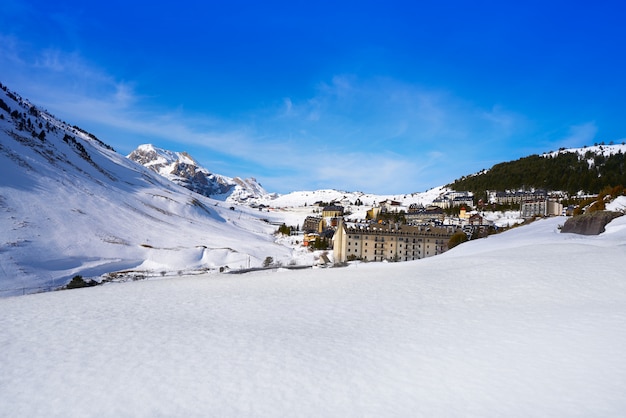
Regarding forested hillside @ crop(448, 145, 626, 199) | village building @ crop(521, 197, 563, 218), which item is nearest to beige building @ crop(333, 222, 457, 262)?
village building @ crop(521, 197, 563, 218)

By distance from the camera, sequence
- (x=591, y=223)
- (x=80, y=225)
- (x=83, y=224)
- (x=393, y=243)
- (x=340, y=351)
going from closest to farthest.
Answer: (x=340, y=351), (x=591, y=223), (x=80, y=225), (x=83, y=224), (x=393, y=243)

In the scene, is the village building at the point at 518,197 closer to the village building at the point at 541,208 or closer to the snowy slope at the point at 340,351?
the village building at the point at 541,208

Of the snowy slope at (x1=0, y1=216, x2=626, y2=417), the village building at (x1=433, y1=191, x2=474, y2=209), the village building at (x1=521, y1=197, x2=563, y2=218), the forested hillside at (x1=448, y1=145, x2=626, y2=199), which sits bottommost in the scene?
the snowy slope at (x1=0, y1=216, x2=626, y2=417)

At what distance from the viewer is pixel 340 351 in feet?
35.0

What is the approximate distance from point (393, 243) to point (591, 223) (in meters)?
36.0

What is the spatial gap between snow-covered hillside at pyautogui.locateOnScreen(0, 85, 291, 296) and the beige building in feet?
43.4

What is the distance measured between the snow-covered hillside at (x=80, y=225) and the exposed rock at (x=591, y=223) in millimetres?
39721

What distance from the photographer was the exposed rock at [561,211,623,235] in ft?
115

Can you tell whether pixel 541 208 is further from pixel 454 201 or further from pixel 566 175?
pixel 566 175

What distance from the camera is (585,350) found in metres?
9.60

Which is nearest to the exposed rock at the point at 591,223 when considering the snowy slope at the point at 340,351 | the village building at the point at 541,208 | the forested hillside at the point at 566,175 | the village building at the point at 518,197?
the snowy slope at the point at 340,351

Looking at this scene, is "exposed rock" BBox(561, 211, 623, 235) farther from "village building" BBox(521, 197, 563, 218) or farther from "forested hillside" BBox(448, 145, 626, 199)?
"forested hillside" BBox(448, 145, 626, 199)

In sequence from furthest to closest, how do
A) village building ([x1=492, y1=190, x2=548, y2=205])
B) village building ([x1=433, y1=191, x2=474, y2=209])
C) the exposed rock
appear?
village building ([x1=433, y1=191, x2=474, y2=209]) < village building ([x1=492, y1=190, x2=548, y2=205]) < the exposed rock

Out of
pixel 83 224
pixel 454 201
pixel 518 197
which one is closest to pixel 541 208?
pixel 518 197
